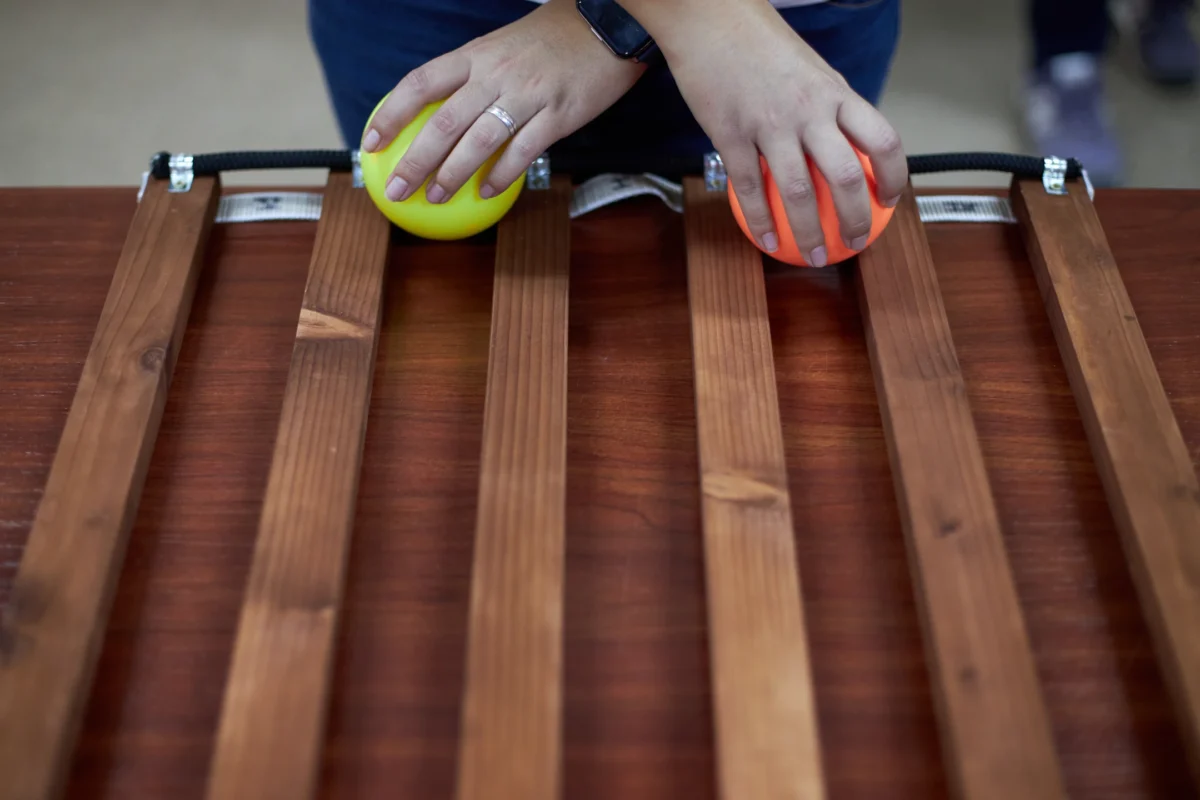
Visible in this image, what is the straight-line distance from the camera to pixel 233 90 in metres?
1.85

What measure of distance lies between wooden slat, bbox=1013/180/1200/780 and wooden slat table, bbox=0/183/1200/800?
17 millimetres

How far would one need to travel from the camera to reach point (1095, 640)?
61 centimetres

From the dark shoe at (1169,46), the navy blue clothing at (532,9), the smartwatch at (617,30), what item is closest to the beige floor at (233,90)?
the dark shoe at (1169,46)

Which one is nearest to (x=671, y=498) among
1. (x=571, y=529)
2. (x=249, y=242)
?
(x=571, y=529)

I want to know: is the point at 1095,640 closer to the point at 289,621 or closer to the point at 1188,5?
the point at 289,621

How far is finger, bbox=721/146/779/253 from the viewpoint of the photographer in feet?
2.41

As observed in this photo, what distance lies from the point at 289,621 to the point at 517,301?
0.26 m

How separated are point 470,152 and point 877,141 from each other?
0.26 m

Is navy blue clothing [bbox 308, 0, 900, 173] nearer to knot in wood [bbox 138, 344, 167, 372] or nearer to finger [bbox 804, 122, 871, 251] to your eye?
finger [bbox 804, 122, 871, 251]

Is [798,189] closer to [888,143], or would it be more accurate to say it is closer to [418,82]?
[888,143]

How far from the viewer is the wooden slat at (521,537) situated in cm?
55

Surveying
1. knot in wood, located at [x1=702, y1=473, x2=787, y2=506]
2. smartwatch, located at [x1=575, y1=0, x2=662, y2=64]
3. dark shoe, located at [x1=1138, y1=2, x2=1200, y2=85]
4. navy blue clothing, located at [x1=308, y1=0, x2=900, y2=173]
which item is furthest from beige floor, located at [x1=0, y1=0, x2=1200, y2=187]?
knot in wood, located at [x1=702, y1=473, x2=787, y2=506]

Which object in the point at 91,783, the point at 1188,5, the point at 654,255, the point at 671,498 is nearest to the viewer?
the point at 91,783

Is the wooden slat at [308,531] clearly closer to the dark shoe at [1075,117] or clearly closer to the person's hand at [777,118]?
the person's hand at [777,118]
